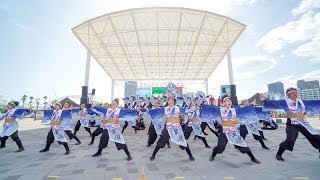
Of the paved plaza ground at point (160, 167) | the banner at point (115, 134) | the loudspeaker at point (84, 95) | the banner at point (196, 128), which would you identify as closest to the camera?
the paved plaza ground at point (160, 167)

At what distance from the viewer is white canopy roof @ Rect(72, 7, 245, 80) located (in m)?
18.4

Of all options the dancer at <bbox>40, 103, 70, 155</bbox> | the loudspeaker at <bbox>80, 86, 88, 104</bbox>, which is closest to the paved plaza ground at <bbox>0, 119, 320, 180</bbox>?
the dancer at <bbox>40, 103, 70, 155</bbox>

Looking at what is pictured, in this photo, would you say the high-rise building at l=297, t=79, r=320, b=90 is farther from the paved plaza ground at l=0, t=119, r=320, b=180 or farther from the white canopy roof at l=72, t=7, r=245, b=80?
the paved plaza ground at l=0, t=119, r=320, b=180

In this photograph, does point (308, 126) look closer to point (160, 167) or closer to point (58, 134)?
point (160, 167)

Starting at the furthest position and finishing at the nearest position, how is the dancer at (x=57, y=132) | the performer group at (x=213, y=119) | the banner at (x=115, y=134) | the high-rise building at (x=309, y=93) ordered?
the high-rise building at (x=309, y=93)
the dancer at (x=57, y=132)
the banner at (x=115, y=134)
the performer group at (x=213, y=119)

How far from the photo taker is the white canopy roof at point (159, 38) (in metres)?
18.4

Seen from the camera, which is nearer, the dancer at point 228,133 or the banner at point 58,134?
the dancer at point 228,133

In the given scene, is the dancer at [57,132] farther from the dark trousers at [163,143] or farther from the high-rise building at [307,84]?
the high-rise building at [307,84]

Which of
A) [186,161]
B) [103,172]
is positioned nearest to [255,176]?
[186,161]

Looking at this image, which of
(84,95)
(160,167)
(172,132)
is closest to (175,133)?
(172,132)

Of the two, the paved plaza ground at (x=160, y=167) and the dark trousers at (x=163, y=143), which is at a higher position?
the dark trousers at (x=163, y=143)

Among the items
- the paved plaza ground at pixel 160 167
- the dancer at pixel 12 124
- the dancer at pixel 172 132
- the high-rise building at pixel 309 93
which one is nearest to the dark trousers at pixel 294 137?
the paved plaza ground at pixel 160 167

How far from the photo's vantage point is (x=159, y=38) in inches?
881

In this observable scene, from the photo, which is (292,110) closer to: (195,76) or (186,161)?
(186,161)
